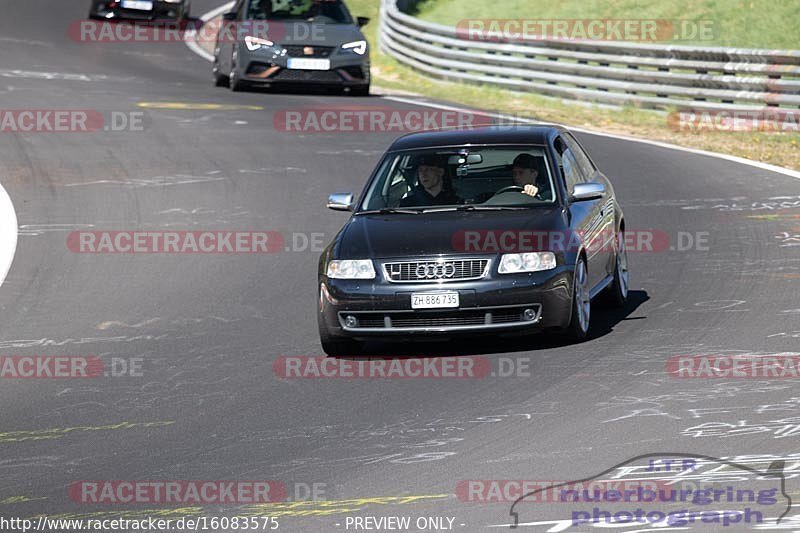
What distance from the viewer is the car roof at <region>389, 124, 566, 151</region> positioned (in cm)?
1178

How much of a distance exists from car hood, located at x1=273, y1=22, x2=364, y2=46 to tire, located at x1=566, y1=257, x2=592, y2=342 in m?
16.1

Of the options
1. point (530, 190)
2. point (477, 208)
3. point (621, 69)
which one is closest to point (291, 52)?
point (621, 69)

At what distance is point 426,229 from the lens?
1084 cm

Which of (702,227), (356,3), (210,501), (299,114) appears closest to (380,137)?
(299,114)

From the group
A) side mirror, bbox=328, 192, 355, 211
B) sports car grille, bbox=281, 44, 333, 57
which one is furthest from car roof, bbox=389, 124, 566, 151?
sports car grille, bbox=281, 44, 333, 57

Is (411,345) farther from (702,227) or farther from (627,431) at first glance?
(702,227)

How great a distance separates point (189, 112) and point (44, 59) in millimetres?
7781

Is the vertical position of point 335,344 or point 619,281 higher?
point 619,281

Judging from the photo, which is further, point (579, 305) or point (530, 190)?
point (530, 190)

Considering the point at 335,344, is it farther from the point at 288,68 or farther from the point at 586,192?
the point at 288,68

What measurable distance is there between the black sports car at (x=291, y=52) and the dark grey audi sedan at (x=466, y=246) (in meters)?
14.6

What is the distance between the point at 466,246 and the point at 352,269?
78cm

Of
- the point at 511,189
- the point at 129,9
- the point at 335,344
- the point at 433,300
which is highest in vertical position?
the point at 511,189

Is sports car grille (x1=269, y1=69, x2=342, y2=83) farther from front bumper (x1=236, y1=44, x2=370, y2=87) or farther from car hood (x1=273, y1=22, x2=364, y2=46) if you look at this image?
car hood (x1=273, y1=22, x2=364, y2=46)
